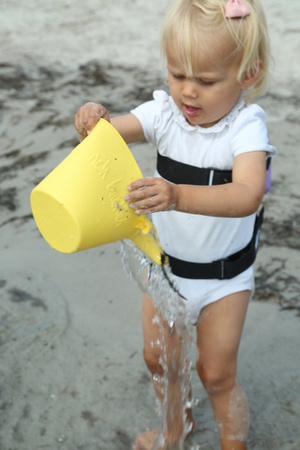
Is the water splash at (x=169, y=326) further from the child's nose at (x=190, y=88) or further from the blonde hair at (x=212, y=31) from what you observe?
the blonde hair at (x=212, y=31)

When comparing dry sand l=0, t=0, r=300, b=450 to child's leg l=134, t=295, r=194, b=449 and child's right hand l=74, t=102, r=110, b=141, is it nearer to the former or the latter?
child's leg l=134, t=295, r=194, b=449

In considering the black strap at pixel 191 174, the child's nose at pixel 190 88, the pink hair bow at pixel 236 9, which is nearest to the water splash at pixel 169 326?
the black strap at pixel 191 174

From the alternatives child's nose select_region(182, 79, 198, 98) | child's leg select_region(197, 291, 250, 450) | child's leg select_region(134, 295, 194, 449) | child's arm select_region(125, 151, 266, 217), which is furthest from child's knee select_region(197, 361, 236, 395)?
child's nose select_region(182, 79, 198, 98)

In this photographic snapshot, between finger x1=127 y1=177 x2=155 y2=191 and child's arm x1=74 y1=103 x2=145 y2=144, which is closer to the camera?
finger x1=127 y1=177 x2=155 y2=191

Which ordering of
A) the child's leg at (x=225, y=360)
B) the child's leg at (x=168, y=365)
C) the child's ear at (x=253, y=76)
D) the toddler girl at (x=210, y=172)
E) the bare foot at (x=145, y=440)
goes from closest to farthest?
the toddler girl at (x=210, y=172)
the child's ear at (x=253, y=76)
the child's leg at (x=225, y=360)
the child's leg at (x=168, y=365)
the bare foot at (x=145, y=440)

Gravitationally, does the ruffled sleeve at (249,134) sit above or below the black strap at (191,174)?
above

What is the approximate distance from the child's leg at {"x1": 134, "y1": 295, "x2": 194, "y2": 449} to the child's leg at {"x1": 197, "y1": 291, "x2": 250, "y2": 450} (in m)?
0.13

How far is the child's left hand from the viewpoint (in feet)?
4.84

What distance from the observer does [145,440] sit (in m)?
2.22

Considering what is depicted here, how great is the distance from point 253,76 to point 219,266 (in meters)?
0.55

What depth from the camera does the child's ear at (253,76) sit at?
5.63ft

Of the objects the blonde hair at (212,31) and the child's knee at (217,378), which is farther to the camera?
the child's knee at (217,378)

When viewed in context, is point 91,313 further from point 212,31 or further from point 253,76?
point 212,31

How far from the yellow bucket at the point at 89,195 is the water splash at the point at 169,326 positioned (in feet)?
1.14
